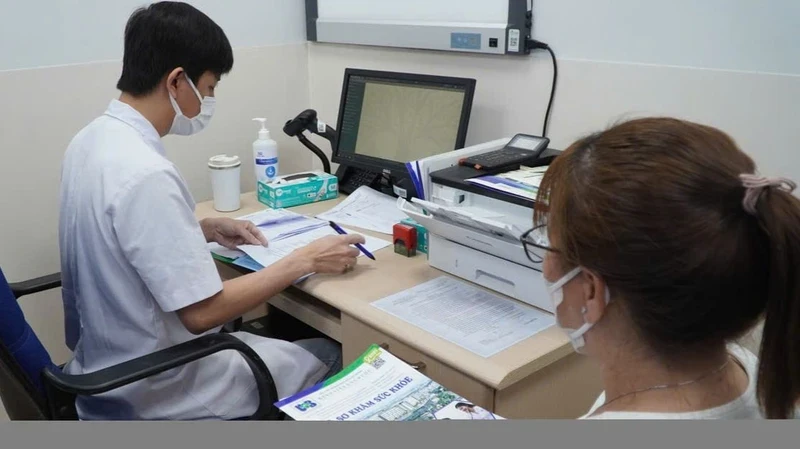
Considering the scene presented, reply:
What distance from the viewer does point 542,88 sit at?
1.92 metres

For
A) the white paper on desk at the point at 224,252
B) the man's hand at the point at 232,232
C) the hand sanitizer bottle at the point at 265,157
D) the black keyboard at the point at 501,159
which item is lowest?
the white paper on desk at the point at 224,252

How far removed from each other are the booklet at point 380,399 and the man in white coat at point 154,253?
0.38 meters

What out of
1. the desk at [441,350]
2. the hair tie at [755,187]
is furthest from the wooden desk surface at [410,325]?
the hair tie at [755,187]

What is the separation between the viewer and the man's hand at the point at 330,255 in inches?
62.6

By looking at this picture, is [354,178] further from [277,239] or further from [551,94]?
[551,94]

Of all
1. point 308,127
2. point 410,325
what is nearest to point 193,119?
point 410,325

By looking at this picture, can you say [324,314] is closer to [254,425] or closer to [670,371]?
[670,371]

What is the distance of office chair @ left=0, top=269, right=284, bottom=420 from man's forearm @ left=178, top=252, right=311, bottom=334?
0.05 metres

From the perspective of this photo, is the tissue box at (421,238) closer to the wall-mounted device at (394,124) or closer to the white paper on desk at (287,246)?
the white paper on desk at (287,246)

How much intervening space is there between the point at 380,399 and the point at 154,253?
539mm

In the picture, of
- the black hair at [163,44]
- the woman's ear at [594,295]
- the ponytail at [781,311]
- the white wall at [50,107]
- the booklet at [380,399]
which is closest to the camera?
the ponytail at [781,311]

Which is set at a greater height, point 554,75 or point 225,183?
point 554,75

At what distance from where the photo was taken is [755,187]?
727 mm

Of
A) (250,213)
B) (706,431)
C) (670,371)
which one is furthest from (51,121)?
(706,431)
